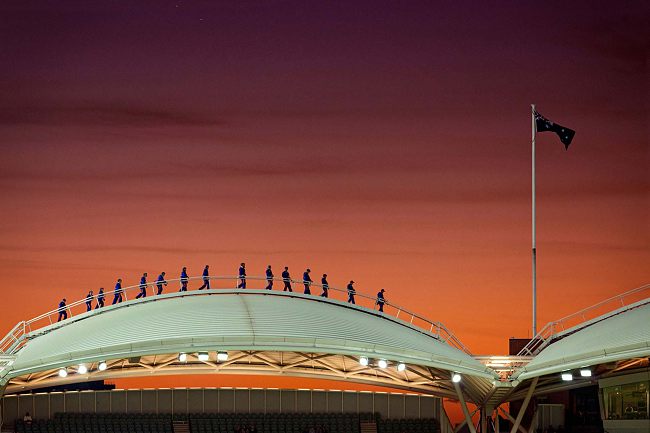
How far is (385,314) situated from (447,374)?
4.50m

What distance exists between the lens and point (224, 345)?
3994cm

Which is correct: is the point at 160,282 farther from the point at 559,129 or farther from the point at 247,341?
the point at 559,129

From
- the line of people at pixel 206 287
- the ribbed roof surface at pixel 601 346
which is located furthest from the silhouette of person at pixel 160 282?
the ribbed roof surface at pixel 601 346

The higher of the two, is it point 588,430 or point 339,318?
point 339,318

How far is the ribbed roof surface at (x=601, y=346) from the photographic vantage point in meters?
39.9

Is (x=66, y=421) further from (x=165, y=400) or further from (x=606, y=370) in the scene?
(x=606, y=370)

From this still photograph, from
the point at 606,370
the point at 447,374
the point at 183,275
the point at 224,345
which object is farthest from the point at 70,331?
the point at 606,370

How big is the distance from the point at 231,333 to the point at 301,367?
11.6 metres

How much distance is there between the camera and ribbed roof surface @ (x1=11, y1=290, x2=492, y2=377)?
40.2 m

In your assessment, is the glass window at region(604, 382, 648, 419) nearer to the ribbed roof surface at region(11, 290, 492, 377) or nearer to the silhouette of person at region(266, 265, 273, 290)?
the ribbed roof surface at region(11, 290, 492, 377)

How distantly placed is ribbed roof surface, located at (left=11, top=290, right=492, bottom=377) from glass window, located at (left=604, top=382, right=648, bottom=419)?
749 cm

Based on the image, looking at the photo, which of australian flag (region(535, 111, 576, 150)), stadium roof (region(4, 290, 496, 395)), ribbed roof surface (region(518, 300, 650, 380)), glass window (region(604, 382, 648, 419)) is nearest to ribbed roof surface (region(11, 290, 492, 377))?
stadium roof (region(4, 290, 496, 395))

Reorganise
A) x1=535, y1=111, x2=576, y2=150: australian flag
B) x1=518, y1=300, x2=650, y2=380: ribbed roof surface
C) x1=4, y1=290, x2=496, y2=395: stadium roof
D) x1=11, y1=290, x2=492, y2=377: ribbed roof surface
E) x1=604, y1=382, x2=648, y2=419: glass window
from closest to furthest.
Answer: x1=518, y1=300, x2=650, y2=380: ribbed roof surface, x1=11, y1=290, x2=492, y2=377: ribbed roof surface, x1=4, y1=290, x2=496, y2=395: stadium roof, x1=604, y1=382, x2=648, y2=419: glass window, x1=535, y1=111, x2=576, y2=150: australian flag

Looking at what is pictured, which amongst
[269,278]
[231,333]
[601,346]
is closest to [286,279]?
[269,278]
